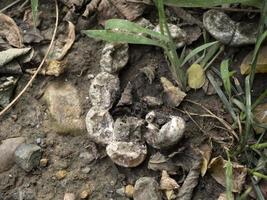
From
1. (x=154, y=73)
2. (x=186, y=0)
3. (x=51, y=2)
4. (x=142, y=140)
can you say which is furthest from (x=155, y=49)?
(x=51, y=2)

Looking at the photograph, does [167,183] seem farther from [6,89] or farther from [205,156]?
[6,89]

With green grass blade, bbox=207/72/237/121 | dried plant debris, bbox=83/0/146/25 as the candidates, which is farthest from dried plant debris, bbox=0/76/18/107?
green grass blade, bbox=207/72/237/121

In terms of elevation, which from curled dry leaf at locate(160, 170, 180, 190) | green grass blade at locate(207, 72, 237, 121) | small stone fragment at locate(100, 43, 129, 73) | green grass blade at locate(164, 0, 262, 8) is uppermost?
green grass blade at locate(164, 0, 262, 8)

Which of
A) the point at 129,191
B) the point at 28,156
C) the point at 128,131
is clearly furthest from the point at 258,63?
the point at 28,156

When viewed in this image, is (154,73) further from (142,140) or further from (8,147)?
(8,147)

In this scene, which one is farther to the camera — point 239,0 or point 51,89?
point 51,89

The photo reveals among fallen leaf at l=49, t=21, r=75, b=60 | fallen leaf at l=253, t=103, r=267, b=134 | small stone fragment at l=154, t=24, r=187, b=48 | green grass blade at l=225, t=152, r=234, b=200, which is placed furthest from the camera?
fallen leaf at l=49, t=21, r=75, b=60

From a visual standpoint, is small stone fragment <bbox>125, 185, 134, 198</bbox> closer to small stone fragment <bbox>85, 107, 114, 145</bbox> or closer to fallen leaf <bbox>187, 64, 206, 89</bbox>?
small stone fragment <bbox>85, 107, 114, 145</bbox>
